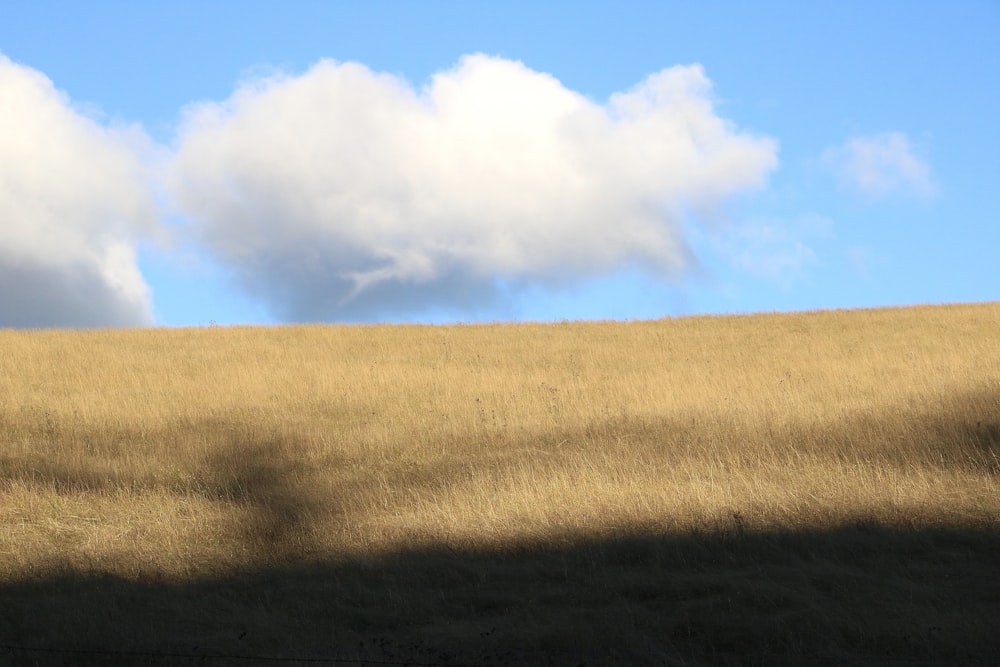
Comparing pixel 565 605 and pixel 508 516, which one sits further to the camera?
pixel 508 516

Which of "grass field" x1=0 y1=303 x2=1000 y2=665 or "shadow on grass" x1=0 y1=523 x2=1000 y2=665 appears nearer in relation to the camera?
"shadow on grass" x1=0 y1=523 x2=1000 y2=665

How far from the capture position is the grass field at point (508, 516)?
662cm

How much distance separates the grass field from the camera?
21.7 feet

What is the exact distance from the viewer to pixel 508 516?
32.5 feet

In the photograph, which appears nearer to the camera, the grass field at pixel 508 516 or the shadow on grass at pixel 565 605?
the shadow on grass at pixel 565 605

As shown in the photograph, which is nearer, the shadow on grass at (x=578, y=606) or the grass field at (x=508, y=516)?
the shadow on grass at (x=578, y=606)

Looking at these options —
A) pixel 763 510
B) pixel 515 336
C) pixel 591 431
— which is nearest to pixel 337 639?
pixel 763 510

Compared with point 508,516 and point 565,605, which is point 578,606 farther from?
point 508,516

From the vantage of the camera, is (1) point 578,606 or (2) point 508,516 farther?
(2) point 508,516

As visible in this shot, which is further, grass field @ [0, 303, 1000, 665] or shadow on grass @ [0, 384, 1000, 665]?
grass field @ [0, 303, 1000, 665]

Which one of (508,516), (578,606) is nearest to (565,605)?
(578,606)

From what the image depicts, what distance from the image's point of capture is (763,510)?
32.0 feet

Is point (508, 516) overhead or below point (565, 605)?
overhead

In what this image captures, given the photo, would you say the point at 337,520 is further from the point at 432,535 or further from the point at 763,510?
the point at 763,510
